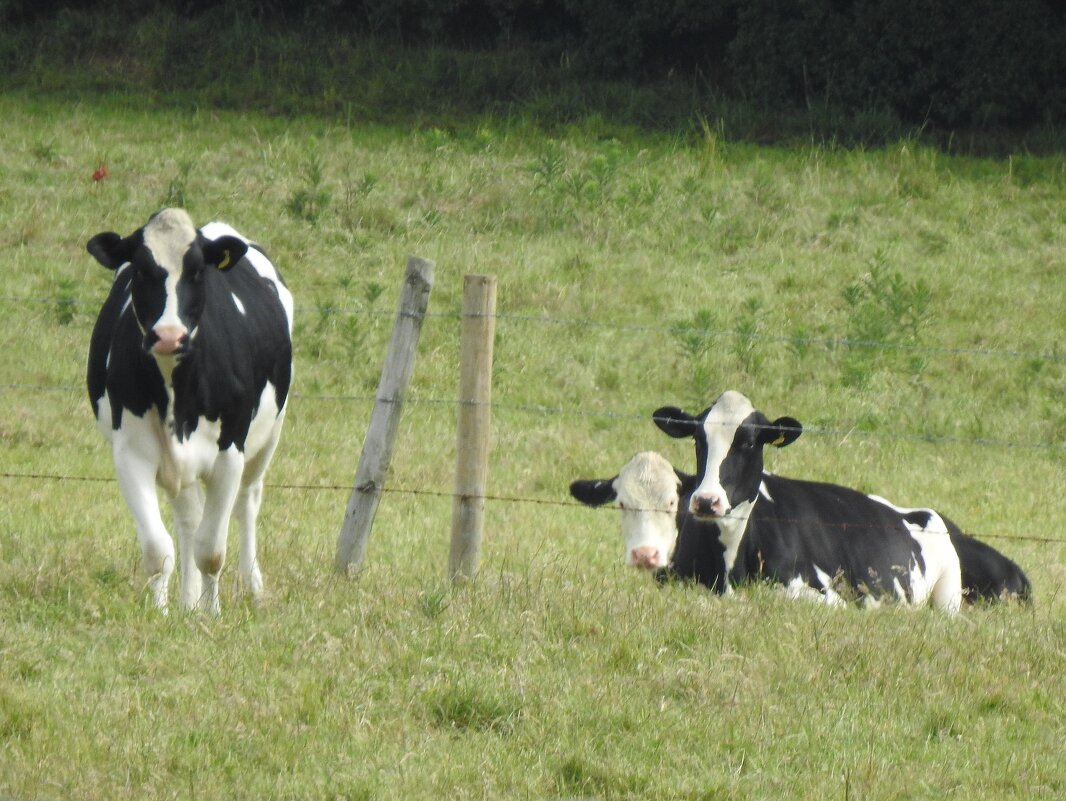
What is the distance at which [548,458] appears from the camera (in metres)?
11.0

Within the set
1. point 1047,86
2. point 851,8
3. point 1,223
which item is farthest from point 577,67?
point 1,223

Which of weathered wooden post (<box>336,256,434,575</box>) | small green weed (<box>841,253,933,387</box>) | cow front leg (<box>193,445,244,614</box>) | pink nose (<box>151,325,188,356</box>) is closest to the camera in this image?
pink nose (<box>151,325,188,356</box>)

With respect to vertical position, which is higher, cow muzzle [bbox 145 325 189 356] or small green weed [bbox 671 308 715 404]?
cow muzzle [bbox 145 325 189 356]

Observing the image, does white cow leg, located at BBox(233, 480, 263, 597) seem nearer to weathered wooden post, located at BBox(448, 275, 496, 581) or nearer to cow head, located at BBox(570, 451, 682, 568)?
weathered wooden post, located at BBox(448, 275, 496, 581)

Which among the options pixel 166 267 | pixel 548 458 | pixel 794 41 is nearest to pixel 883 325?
pixel 548 458

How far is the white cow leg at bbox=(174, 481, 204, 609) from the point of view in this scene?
6.70 meters

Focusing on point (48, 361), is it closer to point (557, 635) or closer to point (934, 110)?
point (557, 635)

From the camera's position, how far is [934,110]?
1975cm

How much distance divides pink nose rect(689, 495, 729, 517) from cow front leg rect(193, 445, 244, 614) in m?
1.99

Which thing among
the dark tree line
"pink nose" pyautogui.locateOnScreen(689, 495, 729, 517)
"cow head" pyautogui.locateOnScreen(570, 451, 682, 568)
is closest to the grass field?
"cow head" pyautogui.locateOnScreen(570, 451, 682, 568)

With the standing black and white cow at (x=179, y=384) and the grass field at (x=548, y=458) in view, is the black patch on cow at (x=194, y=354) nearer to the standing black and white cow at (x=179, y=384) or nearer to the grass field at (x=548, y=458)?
the standing black and white cow at (x=179, y=384)

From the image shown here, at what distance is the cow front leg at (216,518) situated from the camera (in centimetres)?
662

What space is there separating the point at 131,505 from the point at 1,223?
31.1ft

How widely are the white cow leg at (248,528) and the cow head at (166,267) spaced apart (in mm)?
1302
